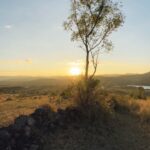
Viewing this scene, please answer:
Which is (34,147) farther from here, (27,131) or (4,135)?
(4,135)

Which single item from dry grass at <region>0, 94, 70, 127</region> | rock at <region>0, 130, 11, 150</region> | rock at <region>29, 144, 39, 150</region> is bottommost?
rock at <region>29, 144, 39, 150</region>

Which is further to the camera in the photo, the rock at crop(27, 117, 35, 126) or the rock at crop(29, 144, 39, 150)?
the rock at crop(27, 117, 35, 126)

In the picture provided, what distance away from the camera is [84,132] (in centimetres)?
1592

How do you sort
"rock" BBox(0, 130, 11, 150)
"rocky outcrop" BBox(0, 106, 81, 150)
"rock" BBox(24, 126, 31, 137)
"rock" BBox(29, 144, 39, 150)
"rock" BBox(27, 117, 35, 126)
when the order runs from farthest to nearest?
"rock" BBox(27, 117, 35, 126) < "rock" BBox(24, 126, 31, 137) < "rock" BBox(29, 144, 39, 150) < "rocky outcrop" BBox(0, 106, 81, 150) < "rock" BBox(0, 130, 11, 150)

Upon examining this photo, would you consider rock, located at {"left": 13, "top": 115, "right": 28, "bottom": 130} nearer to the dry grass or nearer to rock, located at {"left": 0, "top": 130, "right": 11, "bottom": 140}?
rock, located at {"left": 0, "top": 130, "right": 11, "bottom": 140}

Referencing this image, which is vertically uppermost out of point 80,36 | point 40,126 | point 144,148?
point 80,36

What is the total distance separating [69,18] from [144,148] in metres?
10.4

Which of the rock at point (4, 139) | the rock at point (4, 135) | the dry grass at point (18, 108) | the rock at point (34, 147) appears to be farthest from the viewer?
the dry grass at point (18, 108)

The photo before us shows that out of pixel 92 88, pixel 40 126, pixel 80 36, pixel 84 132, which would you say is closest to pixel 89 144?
pixel 84 132

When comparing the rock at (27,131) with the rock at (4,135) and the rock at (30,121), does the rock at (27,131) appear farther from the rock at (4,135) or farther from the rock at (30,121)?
the rock at (4,135)

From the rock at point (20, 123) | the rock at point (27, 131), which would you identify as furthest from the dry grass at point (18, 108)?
the rock at point (27, 131)

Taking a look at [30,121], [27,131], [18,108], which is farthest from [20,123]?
[18,108]

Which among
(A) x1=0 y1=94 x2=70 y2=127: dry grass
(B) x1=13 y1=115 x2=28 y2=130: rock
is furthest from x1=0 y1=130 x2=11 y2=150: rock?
(A) x1=0 y1=94 x2=70 y2=127: dry grass

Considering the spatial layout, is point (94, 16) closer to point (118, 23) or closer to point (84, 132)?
point (118, 23)
